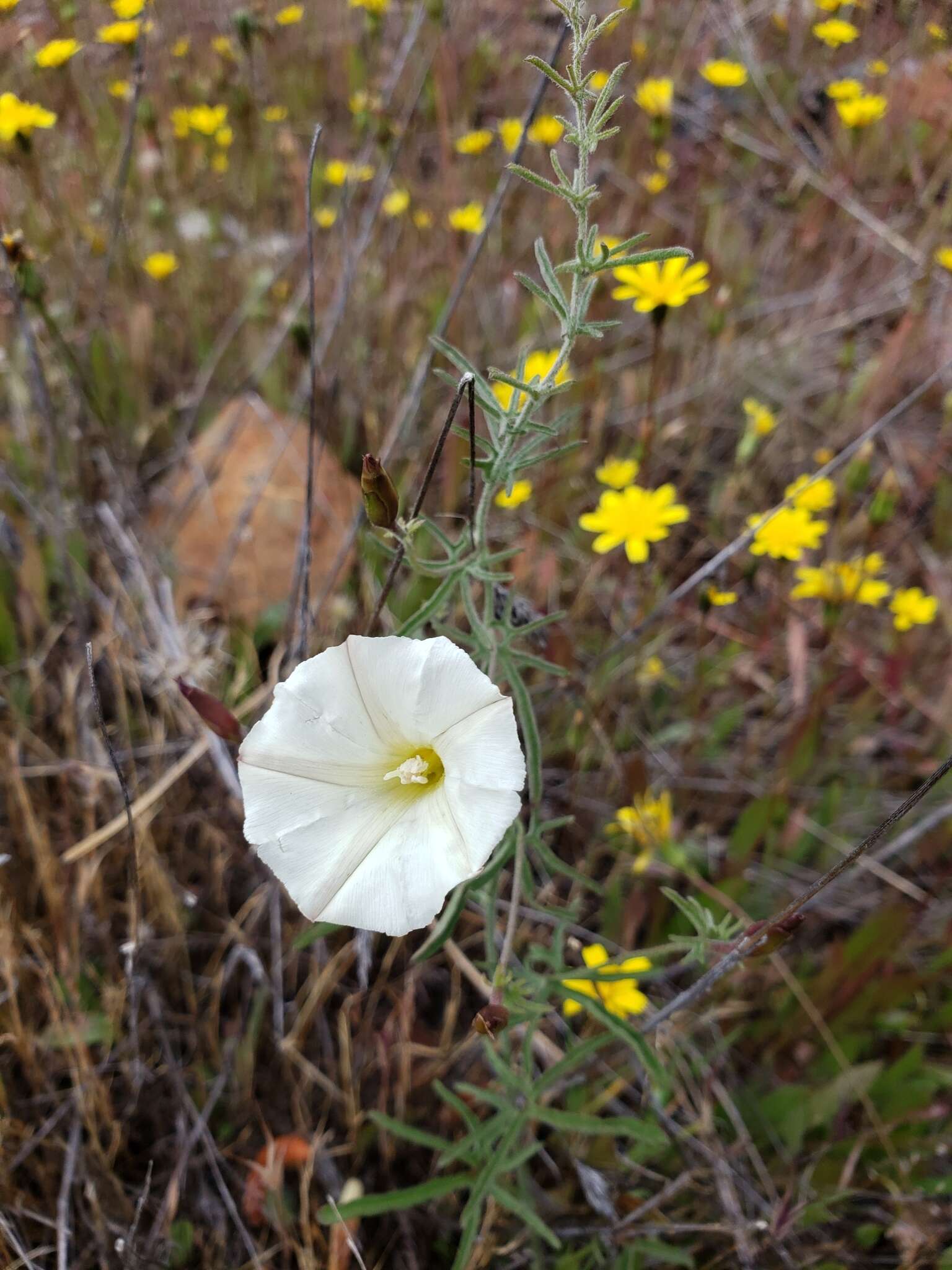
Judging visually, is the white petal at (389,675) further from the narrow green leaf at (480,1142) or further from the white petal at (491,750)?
the narrow green leaf at (480,1142)

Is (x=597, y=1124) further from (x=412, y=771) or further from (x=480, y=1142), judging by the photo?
(x=412, y=771)

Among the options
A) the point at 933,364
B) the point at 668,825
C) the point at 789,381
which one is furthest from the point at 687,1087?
the point at 933,364

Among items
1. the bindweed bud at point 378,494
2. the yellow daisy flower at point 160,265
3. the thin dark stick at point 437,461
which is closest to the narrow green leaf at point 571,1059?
the thin dark stick at point 437,461

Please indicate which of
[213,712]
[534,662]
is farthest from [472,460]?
[213,712]

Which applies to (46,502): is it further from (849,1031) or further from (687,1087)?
(849,1031)

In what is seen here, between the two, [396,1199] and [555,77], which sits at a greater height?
[555,77]

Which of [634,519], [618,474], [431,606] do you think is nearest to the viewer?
[431,606]

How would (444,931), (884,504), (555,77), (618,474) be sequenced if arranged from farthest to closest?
(618,474) → (884,504) → (444,931) → (555,77)
